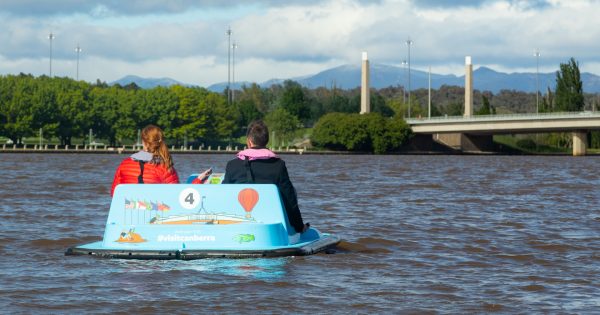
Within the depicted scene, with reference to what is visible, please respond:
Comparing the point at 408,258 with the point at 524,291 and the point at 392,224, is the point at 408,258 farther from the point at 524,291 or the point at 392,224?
the point at 392,224

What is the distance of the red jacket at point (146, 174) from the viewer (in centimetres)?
1512

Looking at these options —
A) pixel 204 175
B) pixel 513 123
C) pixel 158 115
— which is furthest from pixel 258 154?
pixel 158 115

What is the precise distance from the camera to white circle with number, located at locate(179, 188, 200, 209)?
14.6m

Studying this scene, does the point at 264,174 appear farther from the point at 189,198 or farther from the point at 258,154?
the point at 189,198

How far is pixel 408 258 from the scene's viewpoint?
16.6m

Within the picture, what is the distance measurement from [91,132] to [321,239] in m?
118

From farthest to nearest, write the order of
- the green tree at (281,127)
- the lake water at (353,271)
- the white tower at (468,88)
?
the green tree at (281,127)
the white tower at (468,88)
the lake water at (353,271)

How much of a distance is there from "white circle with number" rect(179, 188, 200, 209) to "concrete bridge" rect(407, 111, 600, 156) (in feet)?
328

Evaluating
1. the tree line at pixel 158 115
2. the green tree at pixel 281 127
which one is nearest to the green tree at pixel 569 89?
the tree line at pixel 158 115

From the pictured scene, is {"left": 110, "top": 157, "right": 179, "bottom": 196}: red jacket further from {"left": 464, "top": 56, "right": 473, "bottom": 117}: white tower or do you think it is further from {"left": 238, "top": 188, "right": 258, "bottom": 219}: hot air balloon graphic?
{"left": 464, "top": 56, "right": 473, "bottom": 117}: white tower

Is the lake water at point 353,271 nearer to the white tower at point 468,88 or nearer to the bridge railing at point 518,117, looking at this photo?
the bridge railing at point 518,117

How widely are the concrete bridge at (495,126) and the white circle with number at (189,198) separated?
99850mm

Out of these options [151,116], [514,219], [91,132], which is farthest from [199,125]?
[514,219]

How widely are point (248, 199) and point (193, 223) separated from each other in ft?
2.54
